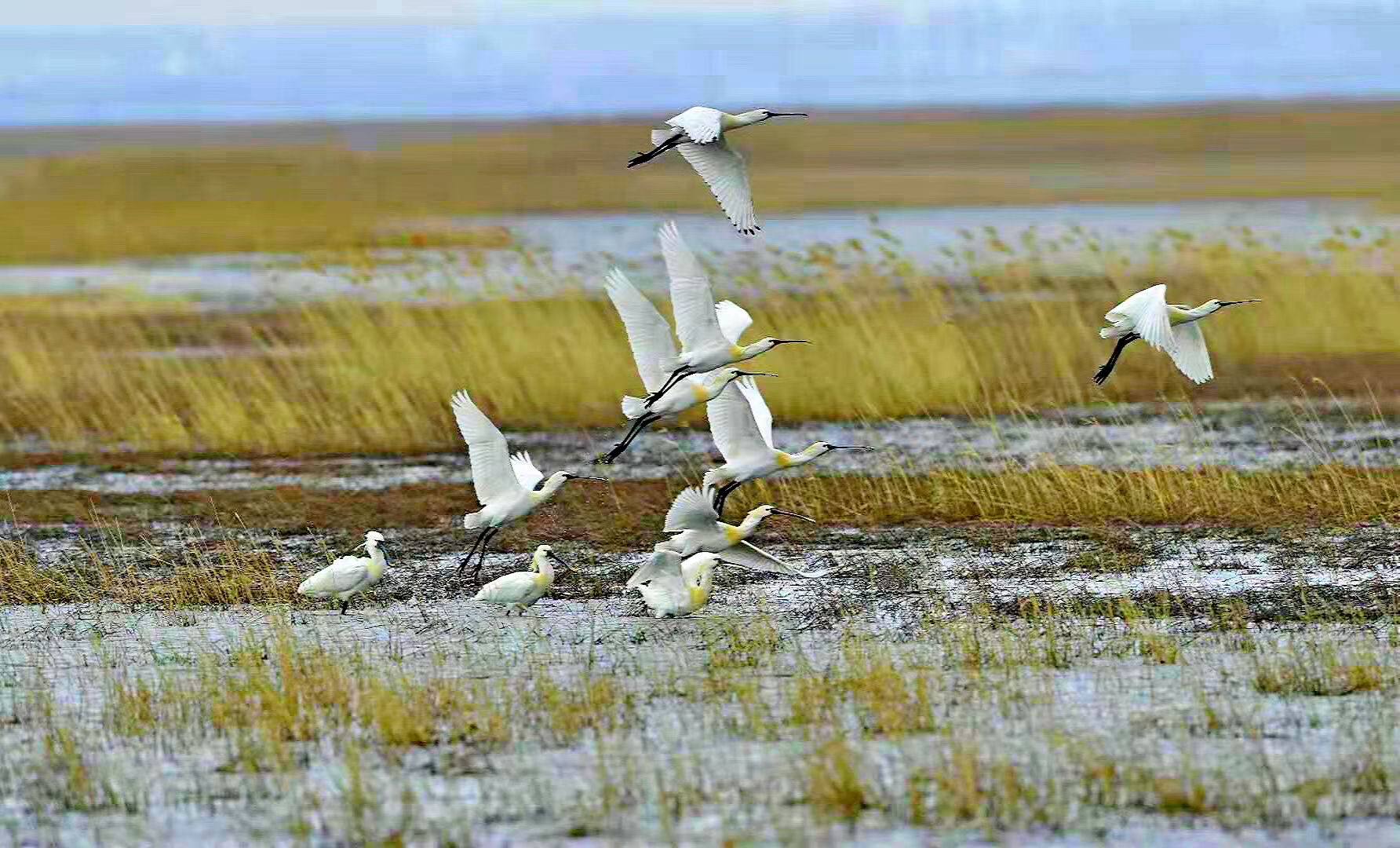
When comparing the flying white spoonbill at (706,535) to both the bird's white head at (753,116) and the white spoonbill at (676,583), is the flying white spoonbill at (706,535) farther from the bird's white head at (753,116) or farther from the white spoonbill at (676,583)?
the bird's white head at (753,116)

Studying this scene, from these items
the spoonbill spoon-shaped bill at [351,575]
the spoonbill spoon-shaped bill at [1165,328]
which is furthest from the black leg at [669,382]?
the spoonbill spoon-shaped bill at [1165,328]

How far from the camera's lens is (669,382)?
38.3 feet

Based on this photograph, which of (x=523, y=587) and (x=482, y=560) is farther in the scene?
(x=482, y=560)

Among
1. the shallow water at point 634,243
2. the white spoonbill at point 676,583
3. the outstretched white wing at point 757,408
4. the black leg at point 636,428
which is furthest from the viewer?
the shallow water at point 634,243

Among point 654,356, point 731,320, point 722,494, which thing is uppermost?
point 731,320

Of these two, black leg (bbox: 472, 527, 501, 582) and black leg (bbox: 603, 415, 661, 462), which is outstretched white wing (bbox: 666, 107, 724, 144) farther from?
black leg (bbox: 472, 527, 501, 582)

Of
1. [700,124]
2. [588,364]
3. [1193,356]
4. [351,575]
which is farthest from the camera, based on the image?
[588,364]

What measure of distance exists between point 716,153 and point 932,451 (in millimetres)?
5650

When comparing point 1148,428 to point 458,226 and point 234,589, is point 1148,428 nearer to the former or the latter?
point 234,589

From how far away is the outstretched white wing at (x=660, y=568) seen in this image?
1114 centimetres

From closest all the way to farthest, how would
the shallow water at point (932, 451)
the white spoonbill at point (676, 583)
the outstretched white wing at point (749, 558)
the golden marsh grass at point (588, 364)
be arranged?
the white spoonbill at point (676, 583) → the outstretched white wing at point (749, 558) → the shallow water at point (932, 451) → the golden marsh grass at point (588, 364)

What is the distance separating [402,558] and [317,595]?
4.82 feet

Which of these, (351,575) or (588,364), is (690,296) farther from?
(588,364)

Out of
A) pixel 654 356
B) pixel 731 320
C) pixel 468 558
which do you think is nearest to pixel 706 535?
pixel 654 356
